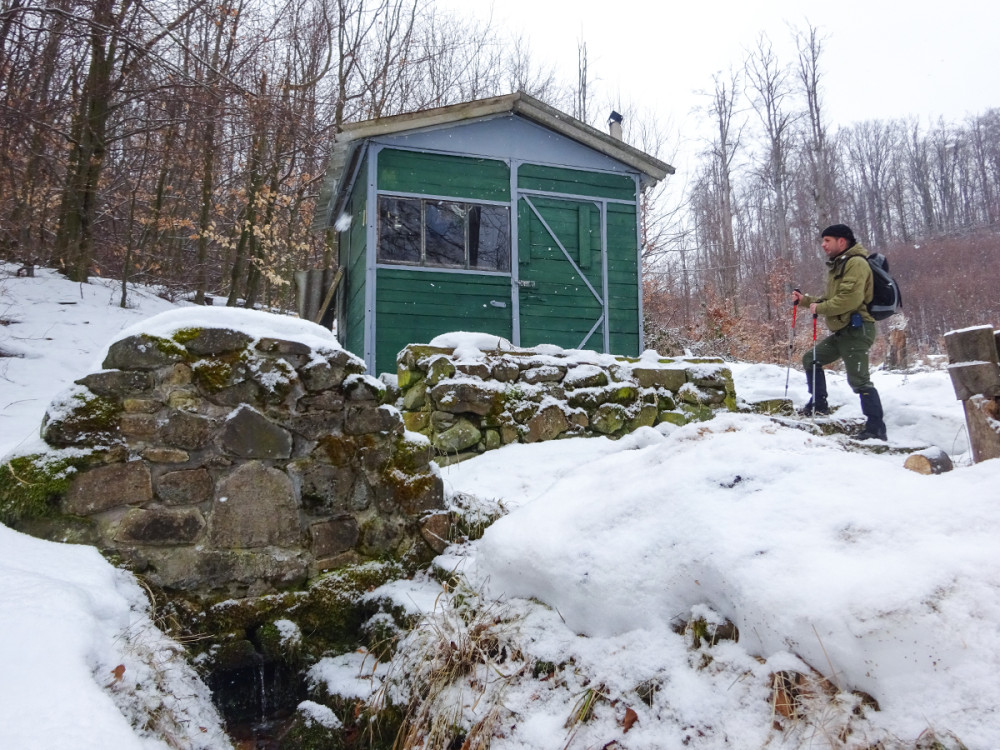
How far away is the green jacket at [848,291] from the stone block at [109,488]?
5.37 metres

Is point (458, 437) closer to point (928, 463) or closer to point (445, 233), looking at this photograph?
point (928, 463)

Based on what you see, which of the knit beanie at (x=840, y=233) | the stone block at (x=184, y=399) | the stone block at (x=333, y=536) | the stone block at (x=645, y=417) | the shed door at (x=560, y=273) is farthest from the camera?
the shed door at (x=560, y=273)

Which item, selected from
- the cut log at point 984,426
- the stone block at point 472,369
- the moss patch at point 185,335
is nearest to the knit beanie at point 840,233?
the cut log at point 984,426

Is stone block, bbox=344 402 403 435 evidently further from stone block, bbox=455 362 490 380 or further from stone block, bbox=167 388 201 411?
stone block, bbox=455 362 490 380

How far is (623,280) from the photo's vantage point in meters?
8.77

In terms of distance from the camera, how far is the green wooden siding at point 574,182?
27.6 ft

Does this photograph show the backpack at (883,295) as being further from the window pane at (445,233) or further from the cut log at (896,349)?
the cut log at (896,349)

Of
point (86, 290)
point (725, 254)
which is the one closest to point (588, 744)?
point (86, 290)

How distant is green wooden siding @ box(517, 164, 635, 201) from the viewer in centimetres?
842

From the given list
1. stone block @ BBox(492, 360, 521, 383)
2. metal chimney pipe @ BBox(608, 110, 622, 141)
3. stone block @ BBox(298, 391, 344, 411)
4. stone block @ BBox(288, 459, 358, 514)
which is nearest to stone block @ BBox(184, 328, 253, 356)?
stone block @ BBox(298, 391, 344, 411)

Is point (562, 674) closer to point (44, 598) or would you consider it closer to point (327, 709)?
point (327, 709)

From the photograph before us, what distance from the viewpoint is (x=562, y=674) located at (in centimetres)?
218

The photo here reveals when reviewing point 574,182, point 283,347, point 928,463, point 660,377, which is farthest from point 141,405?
point 574,182

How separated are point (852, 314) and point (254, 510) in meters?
5.15
